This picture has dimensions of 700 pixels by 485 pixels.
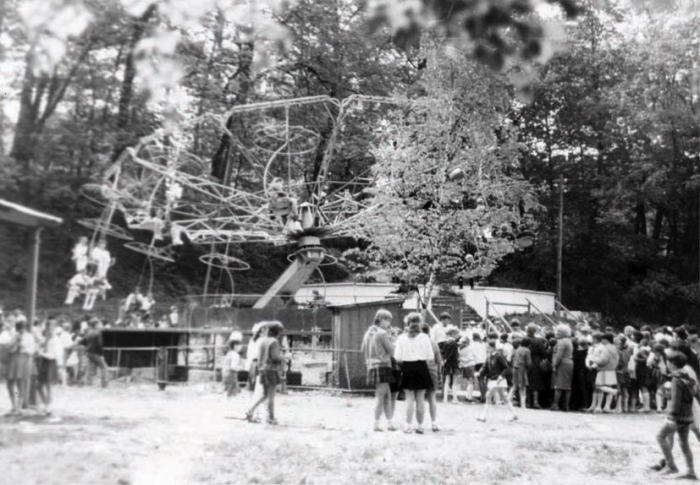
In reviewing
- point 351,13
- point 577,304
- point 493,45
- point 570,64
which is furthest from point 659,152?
point 493,45

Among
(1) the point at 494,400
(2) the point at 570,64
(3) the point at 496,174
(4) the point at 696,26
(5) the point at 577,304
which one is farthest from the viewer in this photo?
(5) the point at 577,304

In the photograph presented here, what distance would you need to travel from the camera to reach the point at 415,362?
33.6ft

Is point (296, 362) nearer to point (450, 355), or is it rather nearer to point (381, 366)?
point (450, 355)

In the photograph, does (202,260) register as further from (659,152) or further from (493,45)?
(659,152)

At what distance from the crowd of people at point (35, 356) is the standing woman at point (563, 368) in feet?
27.4

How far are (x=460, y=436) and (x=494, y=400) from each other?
5.13 m

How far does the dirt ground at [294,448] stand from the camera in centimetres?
694

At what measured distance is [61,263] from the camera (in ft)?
19.0

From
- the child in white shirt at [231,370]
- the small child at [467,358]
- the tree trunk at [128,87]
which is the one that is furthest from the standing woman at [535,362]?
the tree trunk at [128,87]

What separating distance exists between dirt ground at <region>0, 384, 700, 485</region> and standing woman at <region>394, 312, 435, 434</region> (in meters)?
0.39

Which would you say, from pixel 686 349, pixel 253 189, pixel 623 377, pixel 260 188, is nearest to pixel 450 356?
pixel 623 377

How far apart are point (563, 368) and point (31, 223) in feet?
37.3

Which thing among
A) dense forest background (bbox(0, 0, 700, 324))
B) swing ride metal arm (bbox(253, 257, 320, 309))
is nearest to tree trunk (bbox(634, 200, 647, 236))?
dense forest background (bbox(0, 0, 700, 324))

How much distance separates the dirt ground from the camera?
22.8ft
